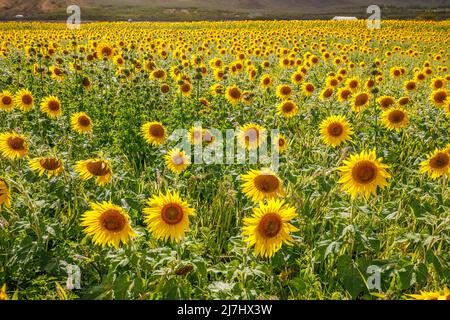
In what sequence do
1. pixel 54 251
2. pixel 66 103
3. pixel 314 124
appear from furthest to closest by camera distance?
pixel 66 103
pixel 314 124
pixel 54 251

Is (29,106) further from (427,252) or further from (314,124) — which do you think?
(427,252)

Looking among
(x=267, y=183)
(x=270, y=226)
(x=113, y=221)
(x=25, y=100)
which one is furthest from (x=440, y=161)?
(x=25, y=100)

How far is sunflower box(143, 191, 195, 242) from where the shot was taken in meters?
2.35

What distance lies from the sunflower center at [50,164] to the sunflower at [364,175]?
1.93 metres

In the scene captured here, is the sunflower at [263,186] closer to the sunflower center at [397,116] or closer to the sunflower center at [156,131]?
the sunflower center at [156,131]

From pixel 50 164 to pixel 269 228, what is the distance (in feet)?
5.31

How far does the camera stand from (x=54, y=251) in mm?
2686

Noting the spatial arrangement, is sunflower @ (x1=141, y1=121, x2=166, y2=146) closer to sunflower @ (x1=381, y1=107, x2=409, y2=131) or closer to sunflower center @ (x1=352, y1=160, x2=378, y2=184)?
sunflower center @ (x1=352, y1=160, x2=378, y2=184)

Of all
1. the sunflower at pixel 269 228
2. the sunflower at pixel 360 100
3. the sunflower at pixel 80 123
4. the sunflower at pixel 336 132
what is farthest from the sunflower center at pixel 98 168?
the sunflower at pixel 360 100

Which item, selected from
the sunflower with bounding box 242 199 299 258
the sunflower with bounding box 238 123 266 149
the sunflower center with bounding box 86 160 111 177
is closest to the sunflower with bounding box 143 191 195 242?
the sunflower with bounding box 242 199 299 258

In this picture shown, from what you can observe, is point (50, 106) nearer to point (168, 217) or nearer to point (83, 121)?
point (83, 121)

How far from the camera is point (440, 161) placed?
308 cm
